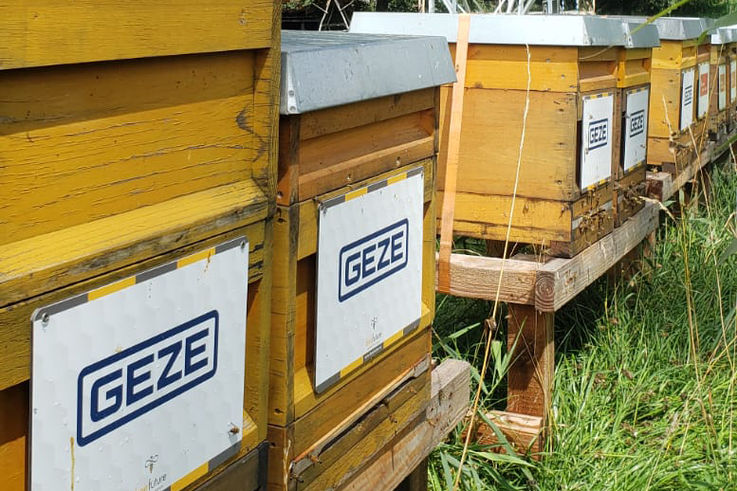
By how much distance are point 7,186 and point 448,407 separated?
1906mm

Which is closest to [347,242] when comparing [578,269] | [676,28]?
[578,269]

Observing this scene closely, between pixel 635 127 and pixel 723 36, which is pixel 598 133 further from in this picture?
pixel 723 36

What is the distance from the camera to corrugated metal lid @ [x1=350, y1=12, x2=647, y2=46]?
3.67 metres

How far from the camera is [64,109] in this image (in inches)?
54.9

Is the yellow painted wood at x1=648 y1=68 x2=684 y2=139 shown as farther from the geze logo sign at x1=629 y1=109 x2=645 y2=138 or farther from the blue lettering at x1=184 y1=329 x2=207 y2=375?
the blue lettering at x1=184 y1=329 x2=207 y2=375

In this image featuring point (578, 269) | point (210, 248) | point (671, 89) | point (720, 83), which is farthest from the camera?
point (720, 83)

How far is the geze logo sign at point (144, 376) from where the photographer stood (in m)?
1.48

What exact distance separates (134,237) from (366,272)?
849 millimetres

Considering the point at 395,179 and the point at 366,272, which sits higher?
the point at 395,179

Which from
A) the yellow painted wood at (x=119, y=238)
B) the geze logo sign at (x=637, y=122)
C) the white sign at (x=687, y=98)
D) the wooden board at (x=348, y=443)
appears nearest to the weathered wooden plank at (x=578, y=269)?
the geze logo sign at (x=637, y=122)

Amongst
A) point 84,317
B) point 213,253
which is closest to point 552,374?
point 213,253

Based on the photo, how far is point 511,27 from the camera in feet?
12.3

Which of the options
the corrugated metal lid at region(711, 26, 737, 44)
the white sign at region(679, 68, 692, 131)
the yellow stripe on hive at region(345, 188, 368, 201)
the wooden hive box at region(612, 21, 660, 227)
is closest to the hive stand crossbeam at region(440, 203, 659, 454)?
the wooden hive box at region(612, 21, 660, 227)

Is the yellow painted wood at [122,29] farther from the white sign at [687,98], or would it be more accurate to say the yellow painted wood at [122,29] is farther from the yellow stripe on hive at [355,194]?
the white sign at [687,98]
